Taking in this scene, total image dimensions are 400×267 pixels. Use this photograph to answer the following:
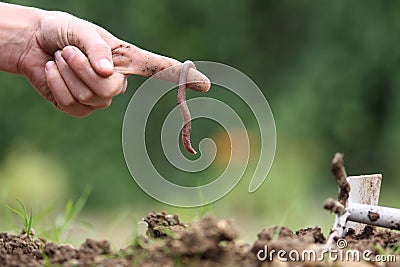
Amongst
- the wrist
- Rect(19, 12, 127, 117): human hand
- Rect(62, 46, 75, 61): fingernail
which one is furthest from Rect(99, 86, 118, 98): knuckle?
the wrist

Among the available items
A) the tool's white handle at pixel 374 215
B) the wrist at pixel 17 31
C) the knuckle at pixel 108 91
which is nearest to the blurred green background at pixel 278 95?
the wrist at pixel 17 31

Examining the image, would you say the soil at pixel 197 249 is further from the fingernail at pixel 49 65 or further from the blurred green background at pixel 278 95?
the blurred green background at pixel 278 95

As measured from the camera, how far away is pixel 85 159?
23.2 feet

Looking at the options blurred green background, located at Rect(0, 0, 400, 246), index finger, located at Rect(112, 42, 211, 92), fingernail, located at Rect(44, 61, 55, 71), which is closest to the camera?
index finger, located at Rect(112, 42, 211, 92)

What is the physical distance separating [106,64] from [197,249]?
0.73 meters

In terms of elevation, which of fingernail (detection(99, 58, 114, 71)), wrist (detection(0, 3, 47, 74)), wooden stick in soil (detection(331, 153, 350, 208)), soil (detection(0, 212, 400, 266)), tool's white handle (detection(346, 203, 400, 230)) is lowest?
soil (detection(0, 212, 400, 266))

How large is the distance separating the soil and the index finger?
1.28ft

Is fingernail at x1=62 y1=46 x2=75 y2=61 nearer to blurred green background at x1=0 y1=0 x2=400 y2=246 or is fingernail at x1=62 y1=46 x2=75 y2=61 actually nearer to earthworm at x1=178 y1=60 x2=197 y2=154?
earthworm at x1=178 y1=60 x2=197 y2=154

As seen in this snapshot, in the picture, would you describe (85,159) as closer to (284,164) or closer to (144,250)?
(284,164)

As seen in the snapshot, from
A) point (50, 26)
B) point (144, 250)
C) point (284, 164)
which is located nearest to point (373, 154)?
point (284, 164)

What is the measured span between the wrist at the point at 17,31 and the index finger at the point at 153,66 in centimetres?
34

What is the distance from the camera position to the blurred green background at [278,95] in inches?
271

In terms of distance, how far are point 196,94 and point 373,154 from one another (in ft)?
5.95

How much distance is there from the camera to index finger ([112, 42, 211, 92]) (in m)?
2.02
